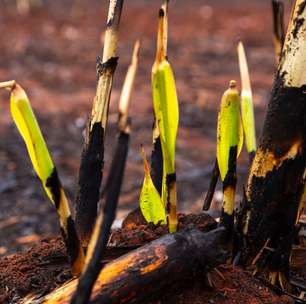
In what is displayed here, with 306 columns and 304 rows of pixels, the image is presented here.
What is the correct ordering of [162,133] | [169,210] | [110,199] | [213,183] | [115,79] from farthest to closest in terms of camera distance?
[115,79] → [213,183] → [169,210] → [162,133] → [110,199]

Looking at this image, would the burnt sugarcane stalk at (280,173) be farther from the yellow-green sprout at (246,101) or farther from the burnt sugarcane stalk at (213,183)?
the yellow-green sprout at (246,101)

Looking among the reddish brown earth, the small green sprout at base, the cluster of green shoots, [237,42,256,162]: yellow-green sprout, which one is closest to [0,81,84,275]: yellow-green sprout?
the cluster of green shoots

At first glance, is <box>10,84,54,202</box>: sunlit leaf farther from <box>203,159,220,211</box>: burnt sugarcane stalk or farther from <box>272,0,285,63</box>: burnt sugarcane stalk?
<box>272,0,285,63</box>: burnt sugarcane stalk

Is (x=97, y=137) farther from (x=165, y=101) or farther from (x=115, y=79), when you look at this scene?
(x=115, y=79)

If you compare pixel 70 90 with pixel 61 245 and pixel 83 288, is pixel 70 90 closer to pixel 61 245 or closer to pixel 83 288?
pixel 61 245

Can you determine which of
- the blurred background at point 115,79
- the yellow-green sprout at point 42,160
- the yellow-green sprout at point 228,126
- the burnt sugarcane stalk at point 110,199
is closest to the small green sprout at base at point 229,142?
the yellow-green sprout at point 228,126

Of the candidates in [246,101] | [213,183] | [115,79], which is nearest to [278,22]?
[246,101]
